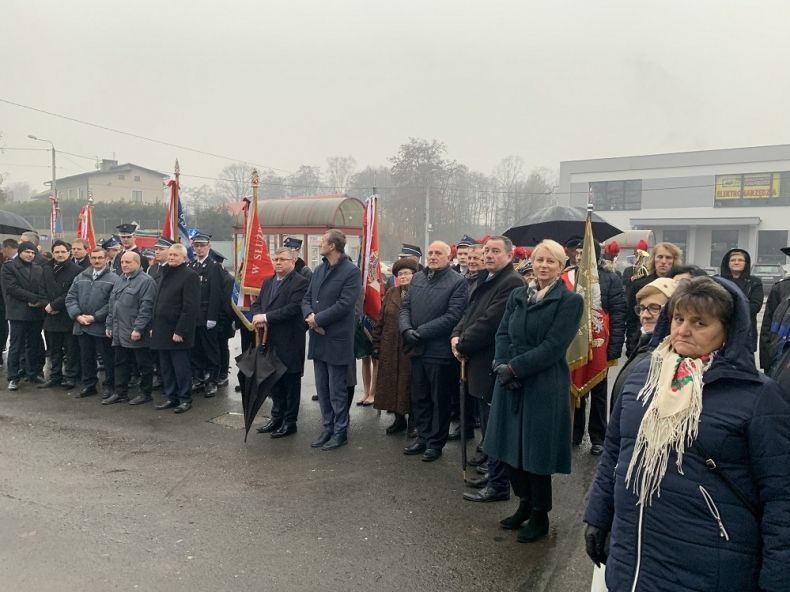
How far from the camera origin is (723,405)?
2076 millimetres

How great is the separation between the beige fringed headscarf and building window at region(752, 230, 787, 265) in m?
47.2

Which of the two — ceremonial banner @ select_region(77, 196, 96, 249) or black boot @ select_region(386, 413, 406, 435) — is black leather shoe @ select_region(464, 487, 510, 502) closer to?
black boot @ select_region(386, 413, 406, 435)

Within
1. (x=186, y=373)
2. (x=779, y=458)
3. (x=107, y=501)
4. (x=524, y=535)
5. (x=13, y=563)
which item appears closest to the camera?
(x=779, y=458)

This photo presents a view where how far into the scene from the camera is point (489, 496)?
474cm

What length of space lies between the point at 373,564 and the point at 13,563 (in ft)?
7.30

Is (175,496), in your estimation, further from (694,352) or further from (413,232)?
(413,232)

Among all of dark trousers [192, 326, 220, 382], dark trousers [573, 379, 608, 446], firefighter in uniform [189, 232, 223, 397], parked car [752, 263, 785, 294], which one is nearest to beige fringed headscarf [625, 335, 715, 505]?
dark trousers [573, 379, 608, 446]

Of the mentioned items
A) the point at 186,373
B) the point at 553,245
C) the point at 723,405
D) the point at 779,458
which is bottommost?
the point at 186,373

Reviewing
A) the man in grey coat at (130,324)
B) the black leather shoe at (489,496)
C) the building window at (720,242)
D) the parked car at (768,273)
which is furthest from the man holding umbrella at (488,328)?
the building window at (720,242)

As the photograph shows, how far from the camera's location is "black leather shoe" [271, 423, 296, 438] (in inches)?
250

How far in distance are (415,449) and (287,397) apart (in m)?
1.51

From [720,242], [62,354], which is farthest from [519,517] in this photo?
[720,242]

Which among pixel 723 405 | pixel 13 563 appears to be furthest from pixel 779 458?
pixel 13 563

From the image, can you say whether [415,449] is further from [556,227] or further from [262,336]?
[556,227]
